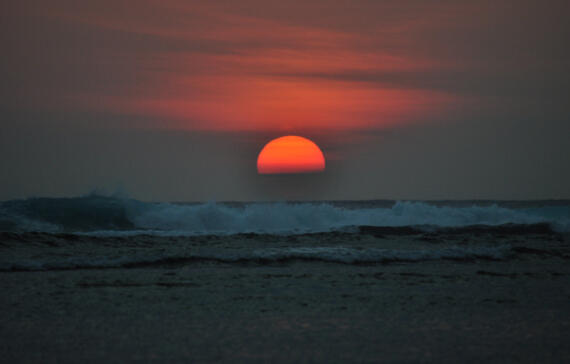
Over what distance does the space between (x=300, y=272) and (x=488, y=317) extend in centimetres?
341

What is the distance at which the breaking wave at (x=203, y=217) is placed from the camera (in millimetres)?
18986

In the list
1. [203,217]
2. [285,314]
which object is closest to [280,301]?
[285,314]

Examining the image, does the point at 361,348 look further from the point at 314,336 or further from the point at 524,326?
the point at 524,326

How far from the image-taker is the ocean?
180 inches

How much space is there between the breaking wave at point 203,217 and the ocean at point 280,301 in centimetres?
523

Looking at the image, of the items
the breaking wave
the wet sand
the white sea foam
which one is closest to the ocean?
the wet sand

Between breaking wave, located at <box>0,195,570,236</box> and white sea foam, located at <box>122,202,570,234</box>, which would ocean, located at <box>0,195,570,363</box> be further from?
Result: white sea foam, located at <box>122,202,570,234</box>

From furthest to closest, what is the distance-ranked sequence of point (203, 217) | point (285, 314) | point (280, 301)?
point (203, 217) → point (280, 301) → point (285, 314)

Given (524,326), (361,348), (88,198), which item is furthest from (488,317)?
(88,198)

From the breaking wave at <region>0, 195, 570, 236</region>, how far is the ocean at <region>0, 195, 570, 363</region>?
17.1 ft

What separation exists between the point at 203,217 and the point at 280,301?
47.5 ft

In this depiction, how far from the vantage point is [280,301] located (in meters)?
6.50

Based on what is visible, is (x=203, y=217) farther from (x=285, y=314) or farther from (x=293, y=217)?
(x=285, y=314)

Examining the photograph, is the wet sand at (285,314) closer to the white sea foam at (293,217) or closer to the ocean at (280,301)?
the ocean at (280,301)
